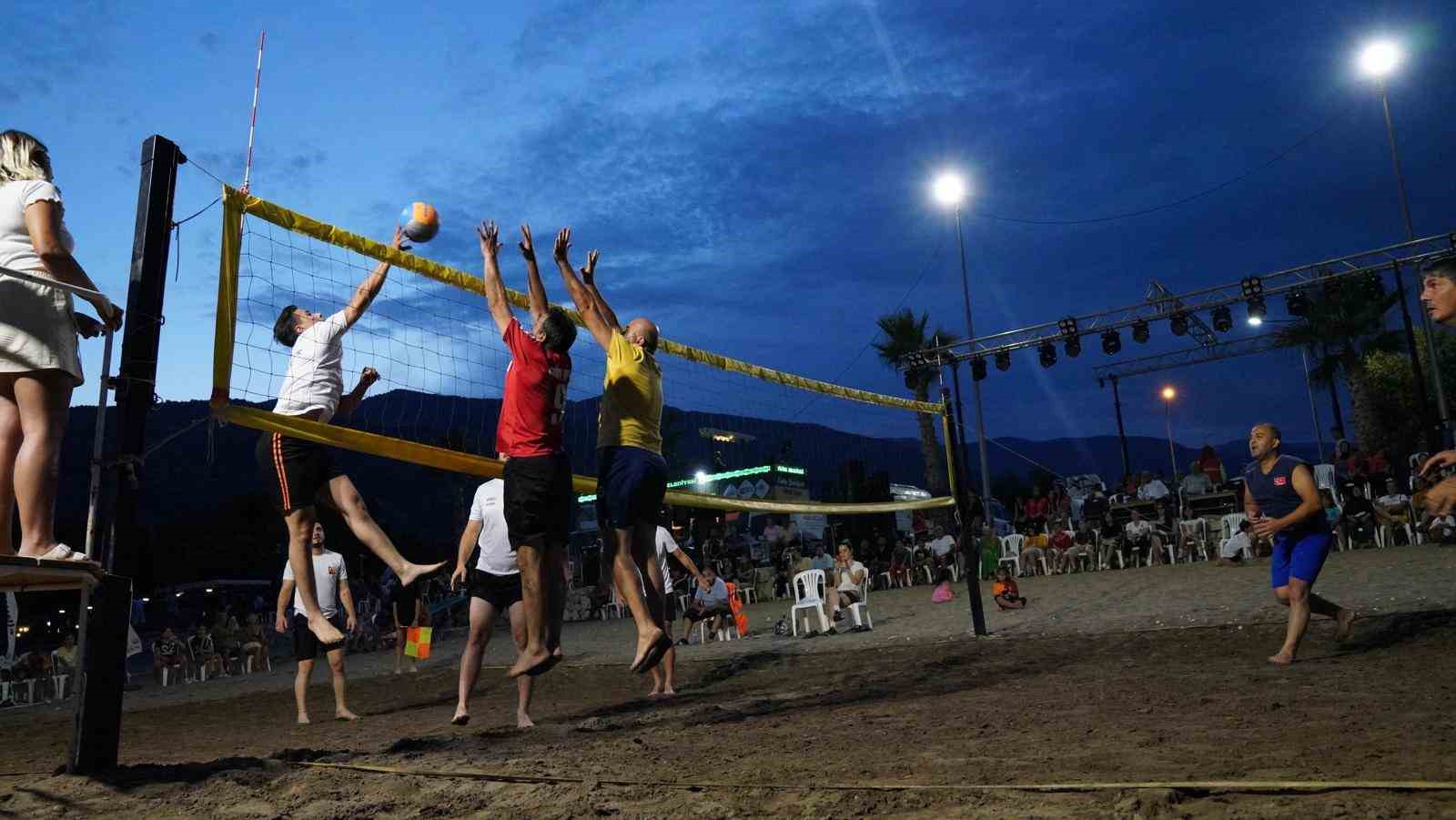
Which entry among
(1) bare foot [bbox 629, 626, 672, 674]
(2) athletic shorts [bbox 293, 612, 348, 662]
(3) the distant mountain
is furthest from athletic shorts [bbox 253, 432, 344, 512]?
(3) the distant mountain

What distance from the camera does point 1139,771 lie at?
9.91 feet

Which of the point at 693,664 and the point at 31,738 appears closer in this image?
the point at 31,738

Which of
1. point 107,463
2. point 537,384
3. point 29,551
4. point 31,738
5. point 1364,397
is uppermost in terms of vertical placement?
point 1364,397

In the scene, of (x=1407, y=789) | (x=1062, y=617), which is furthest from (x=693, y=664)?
(x=1407, y=789)

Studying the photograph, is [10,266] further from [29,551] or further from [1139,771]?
[1139,771]

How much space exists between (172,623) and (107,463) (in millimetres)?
27771

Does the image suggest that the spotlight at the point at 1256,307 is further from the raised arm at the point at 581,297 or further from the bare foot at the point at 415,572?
the bare foot at the point at 415,572

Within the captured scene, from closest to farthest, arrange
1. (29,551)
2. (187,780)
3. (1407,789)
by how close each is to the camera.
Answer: (1407,789) < (29,551) < (187,780)

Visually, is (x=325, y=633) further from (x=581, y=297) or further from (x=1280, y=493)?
(x=1280, y=493)

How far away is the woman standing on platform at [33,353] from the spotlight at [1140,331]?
50.1ft

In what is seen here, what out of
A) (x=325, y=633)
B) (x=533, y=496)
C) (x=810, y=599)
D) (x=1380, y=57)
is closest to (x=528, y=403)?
(x=533, y=496)

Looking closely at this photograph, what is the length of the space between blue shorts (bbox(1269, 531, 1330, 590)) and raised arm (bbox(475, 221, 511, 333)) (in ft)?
17.8

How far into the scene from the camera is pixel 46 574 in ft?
11.3

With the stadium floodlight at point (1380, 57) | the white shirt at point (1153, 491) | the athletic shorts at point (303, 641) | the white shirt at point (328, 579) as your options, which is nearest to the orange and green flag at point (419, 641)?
the white shirt at point (328, 579)
